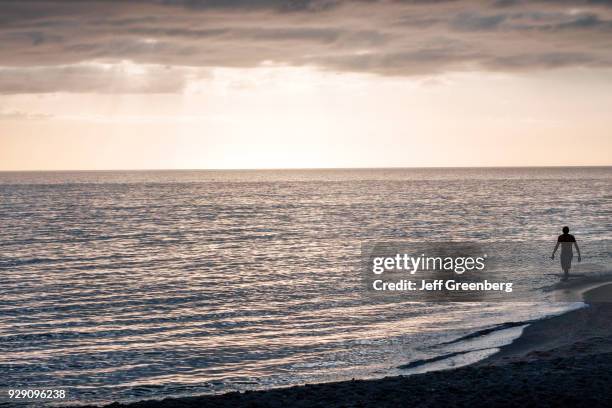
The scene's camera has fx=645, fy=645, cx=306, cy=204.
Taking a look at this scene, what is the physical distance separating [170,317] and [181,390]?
28.2ft

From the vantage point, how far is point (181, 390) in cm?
1536

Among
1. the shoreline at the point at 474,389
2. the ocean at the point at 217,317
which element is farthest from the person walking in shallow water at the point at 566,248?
the shoreline at the point at 474,389

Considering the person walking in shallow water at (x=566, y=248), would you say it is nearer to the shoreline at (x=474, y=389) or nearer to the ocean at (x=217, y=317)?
the ocean at (x=217, y=317)

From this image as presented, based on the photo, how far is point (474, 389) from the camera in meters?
13.3

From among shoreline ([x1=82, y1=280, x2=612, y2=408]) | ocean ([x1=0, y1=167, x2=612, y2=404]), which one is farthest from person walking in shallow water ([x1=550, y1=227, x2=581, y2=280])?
shoreline ([x1=82, y1=280, x2=612, y2=408])

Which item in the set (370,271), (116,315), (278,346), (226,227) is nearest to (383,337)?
(278,346)

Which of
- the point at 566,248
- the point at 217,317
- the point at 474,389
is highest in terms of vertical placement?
the point at 566,248

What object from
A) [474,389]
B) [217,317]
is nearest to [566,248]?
[217,317]

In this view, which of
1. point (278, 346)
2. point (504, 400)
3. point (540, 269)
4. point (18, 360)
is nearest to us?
point (504, 400)

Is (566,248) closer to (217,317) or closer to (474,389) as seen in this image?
(217,317)

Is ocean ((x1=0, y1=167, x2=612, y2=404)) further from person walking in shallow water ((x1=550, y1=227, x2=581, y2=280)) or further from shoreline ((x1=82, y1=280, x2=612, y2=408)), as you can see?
shoreline ((x1=82, y1=280, x2=612, y2=408))

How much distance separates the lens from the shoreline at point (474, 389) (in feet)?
41.5

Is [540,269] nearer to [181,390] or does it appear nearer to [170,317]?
[170,317]

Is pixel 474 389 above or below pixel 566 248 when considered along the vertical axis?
below
